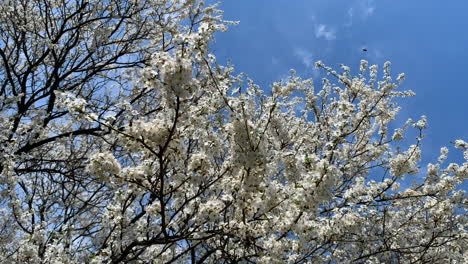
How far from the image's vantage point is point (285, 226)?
4.53 metres

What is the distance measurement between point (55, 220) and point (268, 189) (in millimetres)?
4739

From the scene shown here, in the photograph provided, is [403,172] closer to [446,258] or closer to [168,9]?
[446,258]

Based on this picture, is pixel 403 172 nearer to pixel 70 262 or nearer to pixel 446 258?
pixel 446 258

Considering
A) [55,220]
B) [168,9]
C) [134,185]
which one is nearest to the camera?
[134,185]

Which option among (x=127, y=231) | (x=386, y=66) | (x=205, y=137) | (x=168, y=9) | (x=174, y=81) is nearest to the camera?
(x=174, y=81)

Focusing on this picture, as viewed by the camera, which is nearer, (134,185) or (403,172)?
(134,185)

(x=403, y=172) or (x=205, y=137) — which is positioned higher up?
(x=403, y=172)

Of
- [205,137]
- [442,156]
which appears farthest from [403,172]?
[205,137]

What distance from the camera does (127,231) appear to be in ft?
17.0

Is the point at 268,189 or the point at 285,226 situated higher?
the point at 268,189

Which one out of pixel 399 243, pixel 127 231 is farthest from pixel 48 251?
pixel 399 243

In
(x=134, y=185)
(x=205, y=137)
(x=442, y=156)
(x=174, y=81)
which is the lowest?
(x=134, y=185)

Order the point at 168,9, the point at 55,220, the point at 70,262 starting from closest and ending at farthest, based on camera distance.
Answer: the point at 70,262
the point at 55,220
the point at 168,9

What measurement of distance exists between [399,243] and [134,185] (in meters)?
6.27
